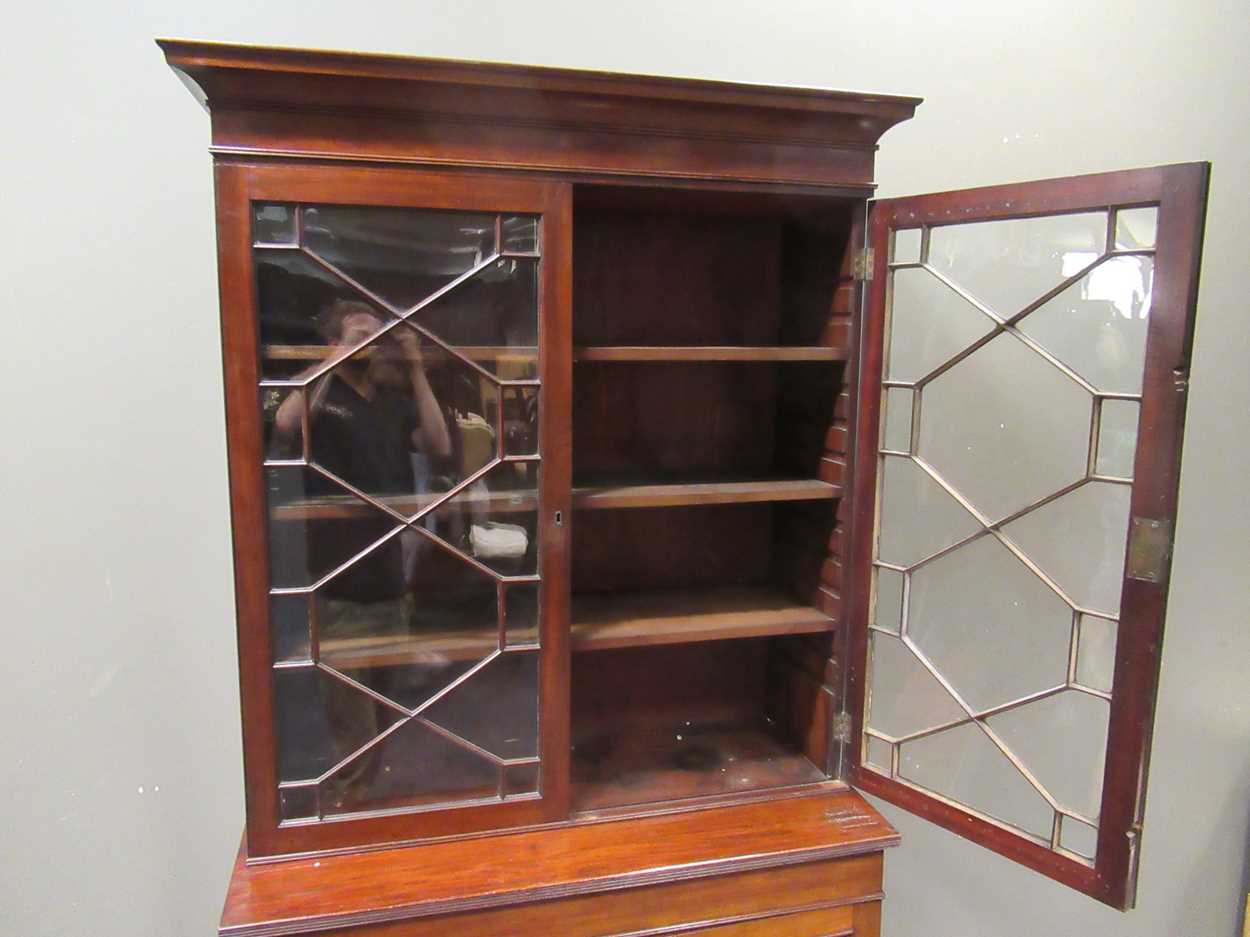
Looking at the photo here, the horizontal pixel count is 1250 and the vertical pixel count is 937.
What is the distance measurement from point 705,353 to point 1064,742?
0.67 metres

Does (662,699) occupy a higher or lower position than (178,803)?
higher

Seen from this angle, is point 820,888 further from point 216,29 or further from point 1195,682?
point 216,29

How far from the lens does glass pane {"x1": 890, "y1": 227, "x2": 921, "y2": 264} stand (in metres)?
1.12

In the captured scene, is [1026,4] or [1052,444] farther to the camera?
[1026,4]

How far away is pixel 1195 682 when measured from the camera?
1606mm

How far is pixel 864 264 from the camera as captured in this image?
3.78 feet

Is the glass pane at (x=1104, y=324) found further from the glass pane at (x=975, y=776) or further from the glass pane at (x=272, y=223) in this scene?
the glass pane at (x=272, y=223)

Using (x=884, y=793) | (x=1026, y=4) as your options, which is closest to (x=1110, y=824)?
(x=884, y=793)

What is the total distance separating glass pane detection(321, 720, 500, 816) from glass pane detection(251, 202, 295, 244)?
59 centimetres

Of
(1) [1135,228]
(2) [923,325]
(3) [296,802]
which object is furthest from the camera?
(2) [923,325]

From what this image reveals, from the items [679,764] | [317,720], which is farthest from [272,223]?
[679,764]

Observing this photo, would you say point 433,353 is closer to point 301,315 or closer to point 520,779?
point 301,315

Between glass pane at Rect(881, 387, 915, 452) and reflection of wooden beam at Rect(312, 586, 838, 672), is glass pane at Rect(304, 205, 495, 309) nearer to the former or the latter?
reflection of wooden beam at Rect(312, 586, 838, 672)

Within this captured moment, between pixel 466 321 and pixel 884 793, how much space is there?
2.73ft
